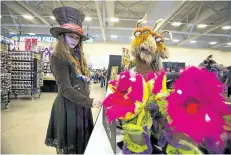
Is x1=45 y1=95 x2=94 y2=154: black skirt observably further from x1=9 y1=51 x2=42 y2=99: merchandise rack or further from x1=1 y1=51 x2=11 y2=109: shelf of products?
x1=9 y1=51 x2=42 y2=99: merchandise rack

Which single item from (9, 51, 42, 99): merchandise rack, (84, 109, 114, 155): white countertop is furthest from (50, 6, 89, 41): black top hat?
(9, 51, 42, 99): merchandise rack

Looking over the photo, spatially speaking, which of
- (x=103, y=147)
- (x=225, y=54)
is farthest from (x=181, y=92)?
(x=225, y=54)

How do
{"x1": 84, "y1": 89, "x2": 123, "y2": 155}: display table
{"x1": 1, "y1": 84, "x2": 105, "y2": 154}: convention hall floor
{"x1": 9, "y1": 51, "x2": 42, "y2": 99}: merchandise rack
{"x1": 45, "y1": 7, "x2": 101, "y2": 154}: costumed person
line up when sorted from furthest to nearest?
{"x1": 9, "y1": 51, "x2": 42, "y2": 99}: merchandise rack
{"x1": 1, "y1": 84, "x2": 105, "y2": 154}: convention hall floor
{"x1": 45, "y1": 7, "x2": 101, "y2": 154}: costumed person
{"x1": 84, "y1": 89, "x2": 123, "y2": 155}: display table

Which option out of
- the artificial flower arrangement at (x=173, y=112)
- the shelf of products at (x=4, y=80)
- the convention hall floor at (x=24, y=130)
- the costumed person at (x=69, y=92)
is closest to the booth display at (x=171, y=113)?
the artificial flower arrangement at (x=173, y=112)

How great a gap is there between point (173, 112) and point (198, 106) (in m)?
0.06

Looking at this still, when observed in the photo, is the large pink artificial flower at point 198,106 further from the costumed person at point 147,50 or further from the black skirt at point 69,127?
the black skirt at point 69,127

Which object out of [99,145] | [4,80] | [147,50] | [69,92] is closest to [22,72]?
[4,80]

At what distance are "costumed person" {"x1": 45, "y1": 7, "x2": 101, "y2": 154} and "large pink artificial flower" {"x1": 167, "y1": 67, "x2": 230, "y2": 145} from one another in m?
0.89

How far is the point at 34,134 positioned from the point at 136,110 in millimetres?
3365

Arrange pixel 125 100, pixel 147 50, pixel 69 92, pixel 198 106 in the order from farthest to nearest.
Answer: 1. pixel 147 50
2. pixel 69 92
3. pixel 125 100
4. pixel 198 106

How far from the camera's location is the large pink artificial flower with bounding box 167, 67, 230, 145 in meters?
0.42

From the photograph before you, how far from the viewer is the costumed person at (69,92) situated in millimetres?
1306

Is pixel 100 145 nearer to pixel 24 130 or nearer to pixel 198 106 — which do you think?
pixel 198 106

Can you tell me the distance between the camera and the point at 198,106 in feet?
1.45
